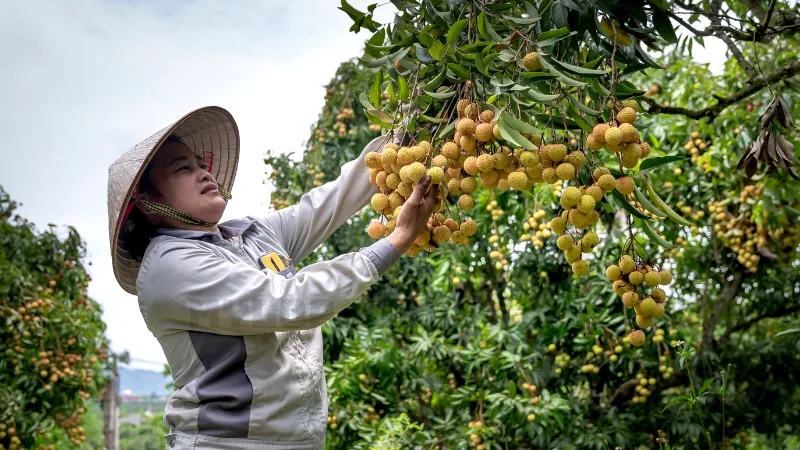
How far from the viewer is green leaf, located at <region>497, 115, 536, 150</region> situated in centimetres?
93

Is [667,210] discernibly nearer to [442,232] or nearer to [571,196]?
[571,196]

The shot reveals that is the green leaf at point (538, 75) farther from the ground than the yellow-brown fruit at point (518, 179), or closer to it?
farther from the ground

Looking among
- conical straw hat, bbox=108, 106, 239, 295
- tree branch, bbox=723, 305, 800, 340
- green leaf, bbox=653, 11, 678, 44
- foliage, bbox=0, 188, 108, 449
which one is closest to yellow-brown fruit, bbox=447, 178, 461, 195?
green leaf, bbox=653, 11, 678, 44

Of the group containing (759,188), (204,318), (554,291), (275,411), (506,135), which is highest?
(759,188)

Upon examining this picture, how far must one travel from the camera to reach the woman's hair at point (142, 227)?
1550 mm

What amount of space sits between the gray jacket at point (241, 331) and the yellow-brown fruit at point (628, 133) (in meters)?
0.41

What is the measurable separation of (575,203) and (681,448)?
255 centimetres

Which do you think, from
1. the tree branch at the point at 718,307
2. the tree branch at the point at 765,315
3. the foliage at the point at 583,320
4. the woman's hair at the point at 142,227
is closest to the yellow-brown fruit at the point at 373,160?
the woman's hair at the point at 142,227

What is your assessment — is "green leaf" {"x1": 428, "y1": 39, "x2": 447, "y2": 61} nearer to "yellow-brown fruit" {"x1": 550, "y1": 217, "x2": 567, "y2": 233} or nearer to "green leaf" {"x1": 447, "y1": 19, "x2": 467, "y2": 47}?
"green leaf" {"x1": 447, "y1": 19, "x2": 467, "y2": 47}

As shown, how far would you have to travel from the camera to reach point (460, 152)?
1.05 m

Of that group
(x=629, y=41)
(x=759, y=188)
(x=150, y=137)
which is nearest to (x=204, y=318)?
(x=150, y=137)

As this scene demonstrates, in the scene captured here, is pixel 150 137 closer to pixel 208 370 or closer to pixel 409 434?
pixel 208 370

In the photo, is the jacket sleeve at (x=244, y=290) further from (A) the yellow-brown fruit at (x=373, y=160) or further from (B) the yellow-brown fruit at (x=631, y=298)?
(B) the yellow-brown fruit at (x=631, y=298)

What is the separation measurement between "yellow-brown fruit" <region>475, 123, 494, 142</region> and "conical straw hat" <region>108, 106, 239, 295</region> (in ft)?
2.22
